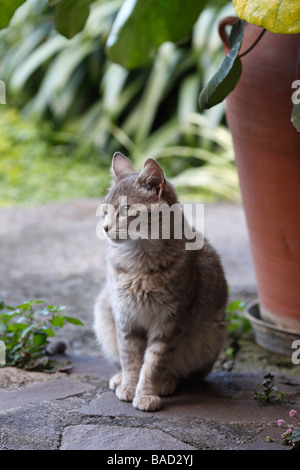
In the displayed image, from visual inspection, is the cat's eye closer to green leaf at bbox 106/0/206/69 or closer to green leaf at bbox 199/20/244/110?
green leaf at bbox 199/20/244/110

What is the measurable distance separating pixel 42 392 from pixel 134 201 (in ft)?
2.35

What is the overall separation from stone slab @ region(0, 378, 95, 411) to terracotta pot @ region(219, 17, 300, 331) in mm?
923

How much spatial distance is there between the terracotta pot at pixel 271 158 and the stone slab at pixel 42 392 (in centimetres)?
92

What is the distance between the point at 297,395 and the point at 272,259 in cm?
62

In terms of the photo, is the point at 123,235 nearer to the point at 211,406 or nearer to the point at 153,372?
the point at 153,372

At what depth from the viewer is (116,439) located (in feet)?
5.80

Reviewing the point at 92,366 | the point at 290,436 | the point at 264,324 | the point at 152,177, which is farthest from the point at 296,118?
the point at 92,366

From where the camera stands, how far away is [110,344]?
7.88 feet

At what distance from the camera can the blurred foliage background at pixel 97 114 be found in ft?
19.7

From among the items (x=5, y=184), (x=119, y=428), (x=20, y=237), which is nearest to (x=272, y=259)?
(x=119, y=428)

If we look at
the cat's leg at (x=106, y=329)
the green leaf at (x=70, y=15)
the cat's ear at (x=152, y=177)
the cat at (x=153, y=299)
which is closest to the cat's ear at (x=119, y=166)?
the cat at (x=153, y=299)

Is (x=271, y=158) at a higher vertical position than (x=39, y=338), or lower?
higher

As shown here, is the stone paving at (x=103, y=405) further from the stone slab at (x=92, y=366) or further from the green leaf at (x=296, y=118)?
the green leaf at (x=296, y=118)

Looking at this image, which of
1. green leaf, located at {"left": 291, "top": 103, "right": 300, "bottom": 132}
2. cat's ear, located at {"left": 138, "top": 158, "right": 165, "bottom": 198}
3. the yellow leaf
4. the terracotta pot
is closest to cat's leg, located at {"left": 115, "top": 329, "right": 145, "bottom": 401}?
cat's ear, located at {"left": 138, "top": 158, "right": 165, "bottom": 198}
